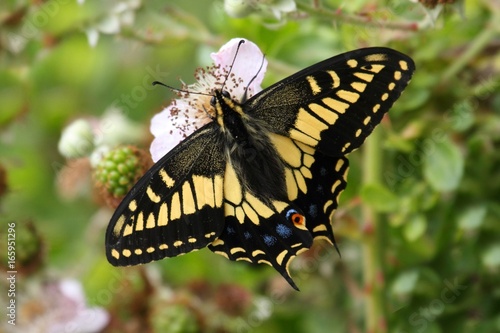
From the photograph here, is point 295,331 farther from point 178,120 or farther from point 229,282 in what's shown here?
point 178,120

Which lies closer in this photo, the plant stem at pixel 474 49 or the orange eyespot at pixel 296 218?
the orange eyespot at pixel 296 218

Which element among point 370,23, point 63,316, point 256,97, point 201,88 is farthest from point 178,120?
point 63,316

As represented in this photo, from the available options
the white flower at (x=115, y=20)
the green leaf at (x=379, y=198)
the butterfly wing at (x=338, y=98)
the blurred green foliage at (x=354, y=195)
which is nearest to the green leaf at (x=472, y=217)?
the blurred green foliage at (x=354, y=195)

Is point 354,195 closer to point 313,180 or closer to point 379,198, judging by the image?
point 379,198

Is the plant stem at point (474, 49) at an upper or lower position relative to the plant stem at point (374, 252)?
upper

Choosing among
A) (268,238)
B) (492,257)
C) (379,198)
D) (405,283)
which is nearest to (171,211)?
(268,238)

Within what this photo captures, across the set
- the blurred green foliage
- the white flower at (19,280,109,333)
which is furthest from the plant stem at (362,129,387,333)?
the white flower at (19,280,109,333)

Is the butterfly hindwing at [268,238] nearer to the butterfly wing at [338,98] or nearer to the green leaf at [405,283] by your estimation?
the butterfly wing at [338,98]
